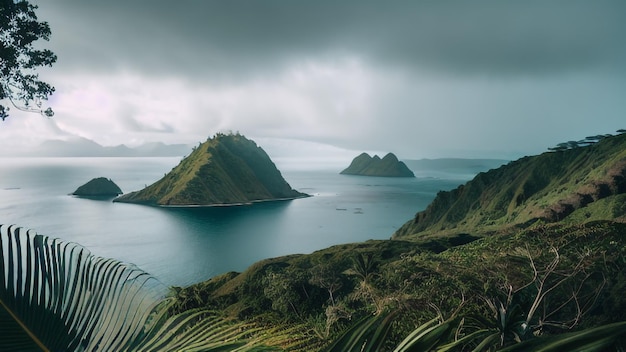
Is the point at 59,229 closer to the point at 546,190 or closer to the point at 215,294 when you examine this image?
the point at 215,294

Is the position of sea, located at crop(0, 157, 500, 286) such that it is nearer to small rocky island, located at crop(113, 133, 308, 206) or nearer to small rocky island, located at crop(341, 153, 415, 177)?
small rocky island, located at crop(113, 133, 308, 206)

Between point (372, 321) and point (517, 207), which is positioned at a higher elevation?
point (372, 321)

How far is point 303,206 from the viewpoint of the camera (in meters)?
88.6

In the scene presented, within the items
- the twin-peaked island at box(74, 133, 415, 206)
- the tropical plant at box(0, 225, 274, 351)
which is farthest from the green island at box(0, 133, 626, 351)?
the twin-peaked island at box(74, 133, 415, 206)

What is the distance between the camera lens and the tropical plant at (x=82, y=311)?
1364 mm

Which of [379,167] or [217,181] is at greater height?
[379,167]

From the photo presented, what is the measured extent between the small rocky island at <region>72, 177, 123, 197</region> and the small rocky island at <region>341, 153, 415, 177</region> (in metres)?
111

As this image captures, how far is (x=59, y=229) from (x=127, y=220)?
15097 millimetres

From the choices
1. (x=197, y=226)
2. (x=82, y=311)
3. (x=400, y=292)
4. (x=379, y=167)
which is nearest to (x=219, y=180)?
(x=197, y=226)

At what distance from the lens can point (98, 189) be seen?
9388 centimetres

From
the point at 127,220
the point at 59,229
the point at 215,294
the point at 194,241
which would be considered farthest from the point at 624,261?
the point at 127,220

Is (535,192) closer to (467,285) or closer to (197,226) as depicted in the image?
(467,285)

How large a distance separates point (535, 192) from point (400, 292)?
47.2m

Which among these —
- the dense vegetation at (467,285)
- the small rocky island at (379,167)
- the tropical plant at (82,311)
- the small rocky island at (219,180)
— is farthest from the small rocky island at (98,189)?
the small rocky island at (379,167)
